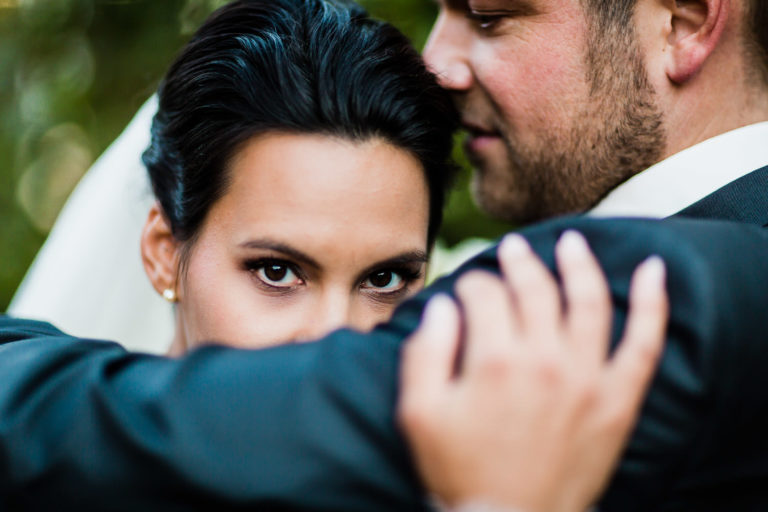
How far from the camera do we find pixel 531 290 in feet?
4.07

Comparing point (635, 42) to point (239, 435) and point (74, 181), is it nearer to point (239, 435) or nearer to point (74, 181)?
point (239, 435)

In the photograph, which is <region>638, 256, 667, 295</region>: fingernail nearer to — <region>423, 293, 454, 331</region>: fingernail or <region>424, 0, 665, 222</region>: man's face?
<region>423, 293, 454, 331</region>: fingernail

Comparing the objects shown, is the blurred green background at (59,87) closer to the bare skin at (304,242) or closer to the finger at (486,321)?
the bare skin at (304,242)

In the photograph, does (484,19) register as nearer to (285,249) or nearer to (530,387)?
(285,249)

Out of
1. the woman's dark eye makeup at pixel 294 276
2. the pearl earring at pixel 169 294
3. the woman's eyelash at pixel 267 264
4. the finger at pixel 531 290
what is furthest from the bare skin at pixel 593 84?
the finger at pixel 531 290

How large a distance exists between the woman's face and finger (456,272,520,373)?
853mm

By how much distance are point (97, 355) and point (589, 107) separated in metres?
1.73

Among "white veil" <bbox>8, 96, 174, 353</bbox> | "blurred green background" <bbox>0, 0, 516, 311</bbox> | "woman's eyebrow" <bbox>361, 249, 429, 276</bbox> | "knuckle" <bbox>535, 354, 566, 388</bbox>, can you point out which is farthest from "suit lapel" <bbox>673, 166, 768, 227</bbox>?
"blurred green background" <bbox>0, 0, 516, 311</bbox>

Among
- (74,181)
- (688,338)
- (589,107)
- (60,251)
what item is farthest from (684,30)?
(74,181)

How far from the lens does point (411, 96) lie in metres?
2.46

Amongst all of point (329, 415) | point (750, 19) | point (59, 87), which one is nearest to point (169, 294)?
point (329, 415)

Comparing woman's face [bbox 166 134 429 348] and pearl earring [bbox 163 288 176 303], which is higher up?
woman's face [bbox 166 134 429 348]

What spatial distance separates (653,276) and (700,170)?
947mm

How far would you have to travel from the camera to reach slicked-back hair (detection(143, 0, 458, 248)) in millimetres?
2293
